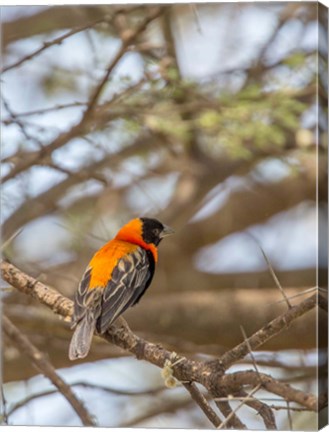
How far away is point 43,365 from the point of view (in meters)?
3.58

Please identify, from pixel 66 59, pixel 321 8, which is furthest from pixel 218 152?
pixel 321 8

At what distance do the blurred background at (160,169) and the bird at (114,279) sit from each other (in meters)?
0.18

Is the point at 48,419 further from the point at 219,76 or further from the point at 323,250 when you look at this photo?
the point at 219,76

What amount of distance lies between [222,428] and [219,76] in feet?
5.17

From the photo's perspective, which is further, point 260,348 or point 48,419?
point 48,419

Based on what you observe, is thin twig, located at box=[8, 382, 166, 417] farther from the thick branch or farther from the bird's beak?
the bird's beak

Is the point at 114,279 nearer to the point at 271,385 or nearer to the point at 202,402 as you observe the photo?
the point at 202,402

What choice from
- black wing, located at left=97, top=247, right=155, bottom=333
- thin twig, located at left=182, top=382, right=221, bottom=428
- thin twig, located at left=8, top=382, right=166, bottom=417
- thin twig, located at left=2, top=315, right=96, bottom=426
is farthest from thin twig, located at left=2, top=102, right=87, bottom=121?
thin twig, located at left=182, top=382, right=221, bottom=428

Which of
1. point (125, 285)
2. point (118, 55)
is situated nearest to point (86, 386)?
point (125, 285)

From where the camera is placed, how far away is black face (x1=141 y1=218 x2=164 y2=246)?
3.62 meters

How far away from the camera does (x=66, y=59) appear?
3992 mm

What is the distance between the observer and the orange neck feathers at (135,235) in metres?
3.58

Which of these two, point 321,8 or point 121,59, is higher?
point 121,59

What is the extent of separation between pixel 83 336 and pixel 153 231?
22.3 inches
